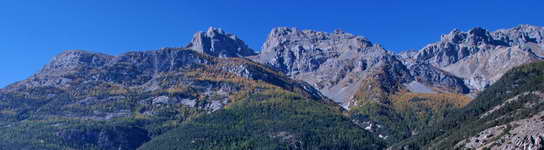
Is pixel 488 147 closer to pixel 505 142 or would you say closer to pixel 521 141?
pixel 505 142

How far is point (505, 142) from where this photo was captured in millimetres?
190250

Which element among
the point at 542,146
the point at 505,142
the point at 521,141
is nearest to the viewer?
the point at 542,146

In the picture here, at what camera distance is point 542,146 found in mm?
165875

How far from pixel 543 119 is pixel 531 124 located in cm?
382

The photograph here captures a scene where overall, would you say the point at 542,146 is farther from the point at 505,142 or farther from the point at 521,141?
the point at 505,142

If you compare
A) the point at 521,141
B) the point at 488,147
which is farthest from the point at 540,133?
the point at 488,147

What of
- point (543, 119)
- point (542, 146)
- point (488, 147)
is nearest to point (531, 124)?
point (543, 119)

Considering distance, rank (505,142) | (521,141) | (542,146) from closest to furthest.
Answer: (542,146) → (521,141) → (505,142)

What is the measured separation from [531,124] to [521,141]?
84.8ft

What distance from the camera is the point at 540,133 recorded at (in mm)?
178250

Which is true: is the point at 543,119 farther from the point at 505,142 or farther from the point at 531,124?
the point at 505,142

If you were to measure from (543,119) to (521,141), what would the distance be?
90.2ft

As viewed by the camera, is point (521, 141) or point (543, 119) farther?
point (543, 119)

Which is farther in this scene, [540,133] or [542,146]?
[540,133]
